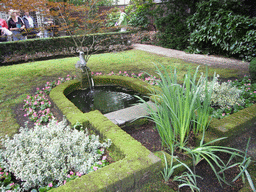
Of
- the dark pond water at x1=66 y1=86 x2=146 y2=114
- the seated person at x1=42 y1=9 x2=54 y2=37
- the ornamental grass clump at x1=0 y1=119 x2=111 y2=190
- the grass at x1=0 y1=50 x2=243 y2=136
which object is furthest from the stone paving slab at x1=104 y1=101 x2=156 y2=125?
the seated person at x1=42 y1=9 x2=54 y2=37

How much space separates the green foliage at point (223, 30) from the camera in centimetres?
556

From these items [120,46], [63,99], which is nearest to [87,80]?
[63,99]

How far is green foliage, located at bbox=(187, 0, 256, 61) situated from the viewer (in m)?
5.56

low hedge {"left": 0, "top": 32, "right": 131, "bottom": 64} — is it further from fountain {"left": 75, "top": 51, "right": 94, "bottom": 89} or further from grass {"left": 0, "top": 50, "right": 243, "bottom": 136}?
fountain {"left": 75, "top": 51, "right": 94, "bottom": 89}

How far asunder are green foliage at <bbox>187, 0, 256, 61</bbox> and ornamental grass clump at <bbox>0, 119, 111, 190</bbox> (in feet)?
19.1

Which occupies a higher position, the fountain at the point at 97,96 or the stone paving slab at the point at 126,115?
the stone paving slab at the point at 126,115

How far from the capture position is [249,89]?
125 inches

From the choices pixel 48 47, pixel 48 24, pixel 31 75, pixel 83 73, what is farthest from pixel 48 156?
pixel 48 24

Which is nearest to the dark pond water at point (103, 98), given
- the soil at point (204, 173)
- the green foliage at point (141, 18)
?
the soil at point (204, 173)

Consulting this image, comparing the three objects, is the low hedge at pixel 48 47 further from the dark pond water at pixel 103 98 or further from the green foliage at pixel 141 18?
the dark pond water at pixel 103 98

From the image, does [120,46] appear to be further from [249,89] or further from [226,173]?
[226,173]

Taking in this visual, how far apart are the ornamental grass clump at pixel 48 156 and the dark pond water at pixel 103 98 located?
1.21 meters

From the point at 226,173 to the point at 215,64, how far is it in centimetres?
470

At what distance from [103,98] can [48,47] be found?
523cm
